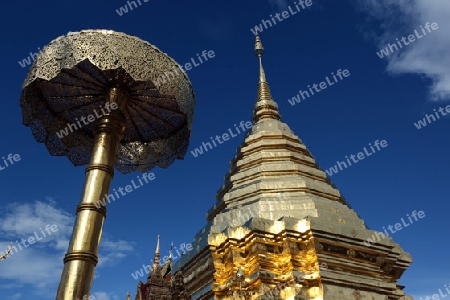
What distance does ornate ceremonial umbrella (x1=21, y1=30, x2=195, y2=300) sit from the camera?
568 centimetres

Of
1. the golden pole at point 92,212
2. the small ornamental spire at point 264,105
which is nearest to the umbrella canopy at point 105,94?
the golden pole at point 92,212

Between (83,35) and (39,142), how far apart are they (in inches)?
111

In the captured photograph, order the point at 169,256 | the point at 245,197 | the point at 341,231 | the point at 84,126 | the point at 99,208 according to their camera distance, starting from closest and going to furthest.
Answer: the point at 99,208
the point at 84,126
the point at 341,231
the point at 245,197
the point at 169,256

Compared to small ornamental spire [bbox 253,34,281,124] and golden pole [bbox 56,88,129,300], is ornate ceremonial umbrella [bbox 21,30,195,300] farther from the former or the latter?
small ornamental spire [bbox 253,34,281,124]

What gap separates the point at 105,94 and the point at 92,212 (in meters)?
2.44

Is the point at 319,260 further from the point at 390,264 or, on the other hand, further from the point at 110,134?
the point at 110,134

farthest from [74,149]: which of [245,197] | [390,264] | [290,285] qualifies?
[390,264]

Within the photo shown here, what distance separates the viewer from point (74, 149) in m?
8.76

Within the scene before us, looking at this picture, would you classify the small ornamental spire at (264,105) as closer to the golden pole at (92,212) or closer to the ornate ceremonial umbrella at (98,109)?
the ornate ceremonial umbrella at (98,109)

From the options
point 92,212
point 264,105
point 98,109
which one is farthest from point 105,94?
point 264,105

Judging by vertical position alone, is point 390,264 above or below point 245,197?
below

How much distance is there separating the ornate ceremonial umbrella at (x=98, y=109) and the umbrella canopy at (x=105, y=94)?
0.02 m

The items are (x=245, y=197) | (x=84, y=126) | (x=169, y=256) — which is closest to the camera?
(x=84, y=126)

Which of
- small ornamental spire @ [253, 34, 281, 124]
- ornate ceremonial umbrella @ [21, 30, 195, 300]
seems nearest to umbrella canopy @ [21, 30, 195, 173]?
ornate ceremonial umbrella @ [21, 30, 195, 300]
